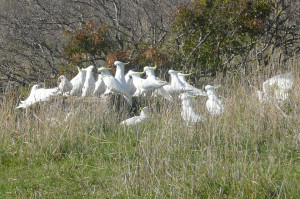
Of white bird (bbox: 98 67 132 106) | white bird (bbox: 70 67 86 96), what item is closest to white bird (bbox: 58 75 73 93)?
white bird (bbox: 70 67 86 96)

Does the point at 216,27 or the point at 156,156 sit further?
the point at 216,27

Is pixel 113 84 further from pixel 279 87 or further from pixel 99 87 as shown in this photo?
pixel 279 87

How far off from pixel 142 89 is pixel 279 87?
2112 millimetres

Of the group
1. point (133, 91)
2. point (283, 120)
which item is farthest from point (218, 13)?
point (283, 120)

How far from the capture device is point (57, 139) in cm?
446

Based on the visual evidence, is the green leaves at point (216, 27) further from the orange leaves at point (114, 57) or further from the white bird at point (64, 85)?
the white bird at point (64, 85)

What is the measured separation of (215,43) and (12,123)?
4967mm

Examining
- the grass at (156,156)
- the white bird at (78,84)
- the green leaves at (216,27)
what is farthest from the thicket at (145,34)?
the grass at (156,156)

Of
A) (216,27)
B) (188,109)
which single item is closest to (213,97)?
(188,109)

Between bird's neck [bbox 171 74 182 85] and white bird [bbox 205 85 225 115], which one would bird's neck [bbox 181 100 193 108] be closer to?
white bird [bbox 205 85 225 115]

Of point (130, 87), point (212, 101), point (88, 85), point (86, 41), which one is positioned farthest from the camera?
point (86, 41)

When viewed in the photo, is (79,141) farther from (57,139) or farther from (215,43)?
(215,43)

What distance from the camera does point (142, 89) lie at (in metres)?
6.51

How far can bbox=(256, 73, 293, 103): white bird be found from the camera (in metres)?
5.42
